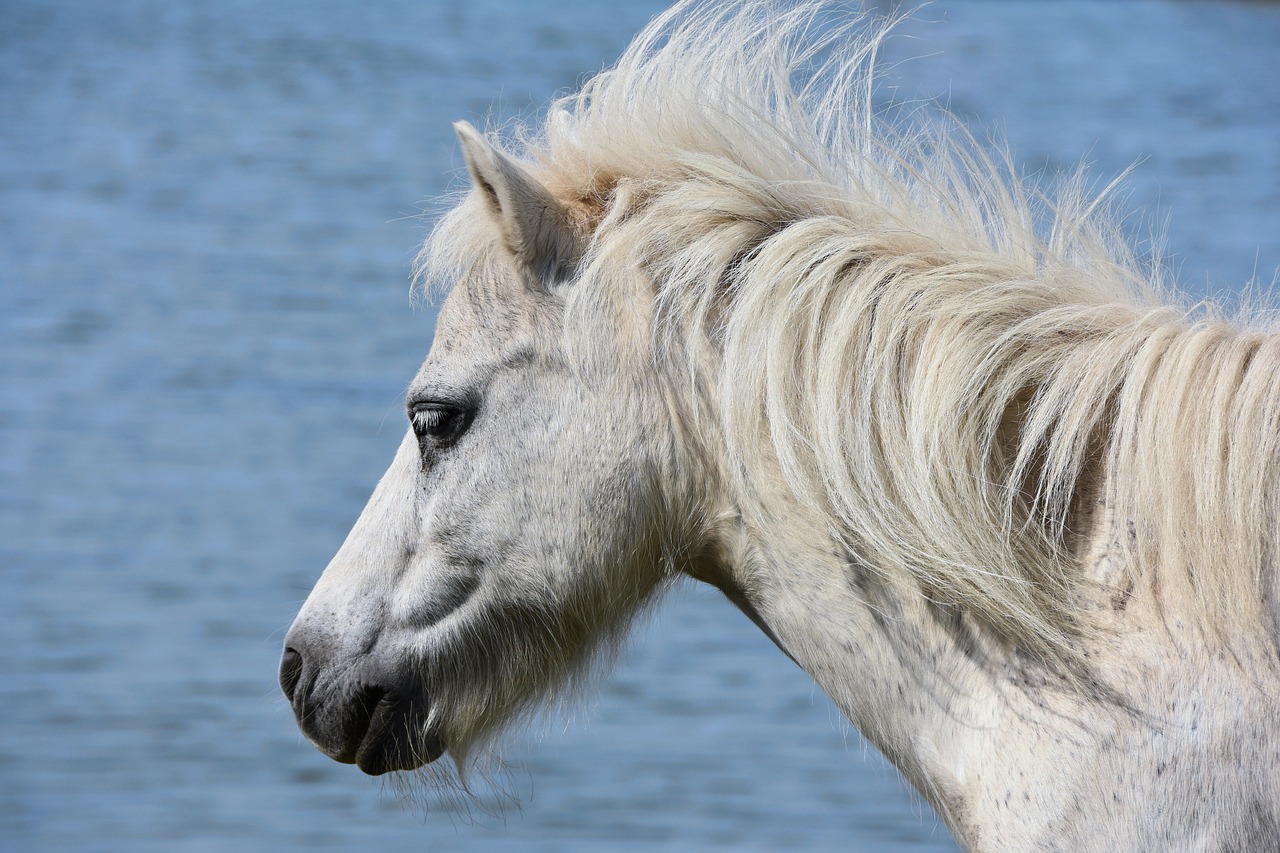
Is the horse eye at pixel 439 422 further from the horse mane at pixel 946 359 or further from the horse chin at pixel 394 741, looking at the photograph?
the horse chin at pixel 394 741

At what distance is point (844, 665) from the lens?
1812mm

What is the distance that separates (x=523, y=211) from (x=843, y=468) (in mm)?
653

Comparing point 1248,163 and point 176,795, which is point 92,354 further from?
Answer: point 1248,163

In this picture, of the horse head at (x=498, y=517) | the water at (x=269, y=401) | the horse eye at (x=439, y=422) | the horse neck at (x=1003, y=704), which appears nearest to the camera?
the horse neck at (x=1003, y=704)

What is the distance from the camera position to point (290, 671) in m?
2.21

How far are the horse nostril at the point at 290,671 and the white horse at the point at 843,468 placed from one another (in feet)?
0.05

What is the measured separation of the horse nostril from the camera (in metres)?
2.18

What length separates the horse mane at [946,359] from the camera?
1.60m

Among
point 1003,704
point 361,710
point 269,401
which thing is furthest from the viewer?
point 269,401

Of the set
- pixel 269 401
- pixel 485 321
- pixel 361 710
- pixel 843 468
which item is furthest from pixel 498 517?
pixel 269 401

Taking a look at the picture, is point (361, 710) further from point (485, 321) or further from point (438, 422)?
point (485, 321)

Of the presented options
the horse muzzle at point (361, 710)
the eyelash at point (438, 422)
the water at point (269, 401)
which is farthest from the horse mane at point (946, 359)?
the horse muzzle at point (361, 710)

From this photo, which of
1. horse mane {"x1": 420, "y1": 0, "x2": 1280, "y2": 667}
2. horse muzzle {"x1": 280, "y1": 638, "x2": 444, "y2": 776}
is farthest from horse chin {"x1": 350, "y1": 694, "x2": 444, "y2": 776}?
horse mane {"x1": 420, "y1": 0, "x2": 1280, "y2": 667}

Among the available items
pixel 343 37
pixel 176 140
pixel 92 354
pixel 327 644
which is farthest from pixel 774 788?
pixel 343 37
